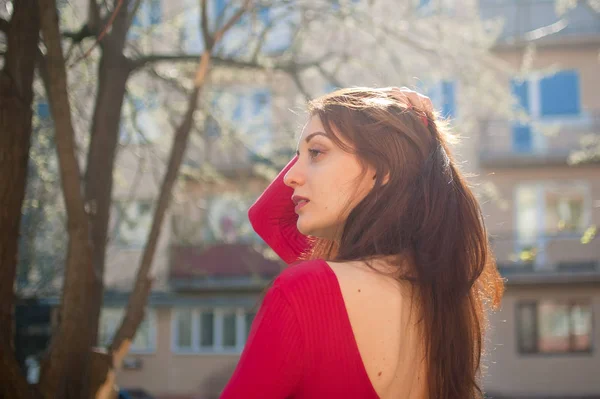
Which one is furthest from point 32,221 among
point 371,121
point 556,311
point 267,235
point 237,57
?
point 556,311

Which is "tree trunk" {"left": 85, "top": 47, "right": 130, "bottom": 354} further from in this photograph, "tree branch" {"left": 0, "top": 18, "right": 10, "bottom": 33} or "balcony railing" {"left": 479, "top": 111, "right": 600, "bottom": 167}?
"balcony railing" {"left": 479, "top": 111, "right": 600, "bottom": 167}

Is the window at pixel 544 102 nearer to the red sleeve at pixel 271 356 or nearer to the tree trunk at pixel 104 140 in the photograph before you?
the tree trunk at pixel 104 140

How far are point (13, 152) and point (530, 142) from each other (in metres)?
Result: 22.5

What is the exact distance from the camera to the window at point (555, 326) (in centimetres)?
2378

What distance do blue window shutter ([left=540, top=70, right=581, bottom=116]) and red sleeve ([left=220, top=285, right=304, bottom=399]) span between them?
24257mm

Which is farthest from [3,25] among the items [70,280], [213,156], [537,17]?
[537,17]

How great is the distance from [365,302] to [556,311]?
2360 centimetres

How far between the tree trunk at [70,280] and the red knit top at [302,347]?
2.63 m

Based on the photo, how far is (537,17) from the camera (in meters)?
25.0

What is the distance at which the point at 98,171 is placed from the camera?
615 centimetres

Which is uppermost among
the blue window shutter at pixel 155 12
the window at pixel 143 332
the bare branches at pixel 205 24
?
the blue window shutter at pixel 155 12

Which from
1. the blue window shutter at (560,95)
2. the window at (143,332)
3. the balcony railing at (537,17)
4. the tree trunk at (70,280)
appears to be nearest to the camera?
the tree trunk at (70,280)

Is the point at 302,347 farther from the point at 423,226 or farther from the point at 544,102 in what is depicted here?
the point at 544,102

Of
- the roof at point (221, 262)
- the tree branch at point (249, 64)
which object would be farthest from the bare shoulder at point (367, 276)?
the roof at point (221, 262)
